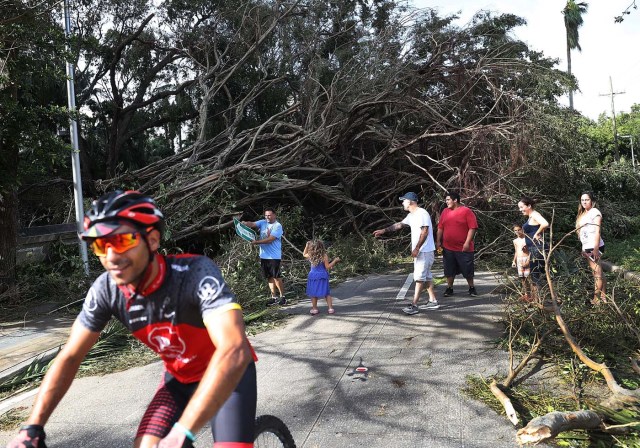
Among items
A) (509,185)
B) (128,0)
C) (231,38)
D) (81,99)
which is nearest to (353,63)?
(231,38)

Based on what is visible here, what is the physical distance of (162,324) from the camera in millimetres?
2191

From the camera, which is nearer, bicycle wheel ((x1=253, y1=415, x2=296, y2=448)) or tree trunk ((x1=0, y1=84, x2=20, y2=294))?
bicycle wheel ((x1=253, y1=415, x2=296, y2=448))

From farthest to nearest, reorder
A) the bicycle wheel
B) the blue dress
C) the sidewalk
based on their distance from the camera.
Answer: the blue dress
the sidewalk
the bicycle wheel

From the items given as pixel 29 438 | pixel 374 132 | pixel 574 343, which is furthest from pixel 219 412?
pixel 374 132

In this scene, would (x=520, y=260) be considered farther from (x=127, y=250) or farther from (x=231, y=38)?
(x=231, y=38)

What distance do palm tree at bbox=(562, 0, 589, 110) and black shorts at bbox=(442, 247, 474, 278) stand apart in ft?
134

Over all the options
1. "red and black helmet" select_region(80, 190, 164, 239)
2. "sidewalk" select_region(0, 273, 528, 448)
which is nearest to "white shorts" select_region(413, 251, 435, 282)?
"sidewalk" select_region(0, 273, 528, 448)

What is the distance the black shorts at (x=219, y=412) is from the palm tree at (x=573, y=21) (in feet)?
155

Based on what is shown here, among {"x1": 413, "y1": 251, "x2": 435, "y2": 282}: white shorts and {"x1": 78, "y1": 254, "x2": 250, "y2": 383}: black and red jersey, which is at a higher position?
{"x1": 78, "y1": 254, "x2": 250, "y2": 383}: black and red jersey

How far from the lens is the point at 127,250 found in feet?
6.50

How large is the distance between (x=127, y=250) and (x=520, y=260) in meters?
6.63

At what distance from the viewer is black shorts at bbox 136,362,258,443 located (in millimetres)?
2164

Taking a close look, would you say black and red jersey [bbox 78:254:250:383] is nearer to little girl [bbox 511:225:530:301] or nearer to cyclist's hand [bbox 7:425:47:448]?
cyclist's hand [bbox 7:425:47:448]

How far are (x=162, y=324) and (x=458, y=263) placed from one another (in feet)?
23.3
